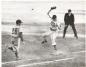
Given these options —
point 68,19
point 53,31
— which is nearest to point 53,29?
point 53,31

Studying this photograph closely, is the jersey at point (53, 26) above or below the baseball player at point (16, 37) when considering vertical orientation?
above

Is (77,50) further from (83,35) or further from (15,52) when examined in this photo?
(15,52)

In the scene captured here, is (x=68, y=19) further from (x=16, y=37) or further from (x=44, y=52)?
(x=16, y=37)

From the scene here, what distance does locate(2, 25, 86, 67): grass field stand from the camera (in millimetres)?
1536

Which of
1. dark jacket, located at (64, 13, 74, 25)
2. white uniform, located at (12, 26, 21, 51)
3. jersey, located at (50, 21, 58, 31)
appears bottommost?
white uniform, located at (12, 26, 21, 51)

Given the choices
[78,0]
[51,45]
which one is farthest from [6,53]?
[78,0]

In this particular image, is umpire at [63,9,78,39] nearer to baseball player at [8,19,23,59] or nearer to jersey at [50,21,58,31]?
jersey at [50,21,58,31]

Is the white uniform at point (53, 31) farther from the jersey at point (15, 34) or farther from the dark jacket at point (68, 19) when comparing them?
the jersey at point (15, 34)

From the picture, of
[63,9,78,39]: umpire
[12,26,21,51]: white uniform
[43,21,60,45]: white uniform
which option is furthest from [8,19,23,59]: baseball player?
[63,9,78,39]: umpire

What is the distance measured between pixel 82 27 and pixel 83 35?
0.24 ft

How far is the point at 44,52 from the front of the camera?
5.15 feet

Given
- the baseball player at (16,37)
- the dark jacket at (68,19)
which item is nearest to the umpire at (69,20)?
the dark jacket at (68,19)

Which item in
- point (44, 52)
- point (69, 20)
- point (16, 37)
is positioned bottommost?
point (44, 52)

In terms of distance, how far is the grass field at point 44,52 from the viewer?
1536 millimetres
